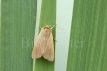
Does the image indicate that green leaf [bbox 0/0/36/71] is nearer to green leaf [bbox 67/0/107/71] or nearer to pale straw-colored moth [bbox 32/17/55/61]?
pale straw-colored moth [bbox 32/17/55/61]

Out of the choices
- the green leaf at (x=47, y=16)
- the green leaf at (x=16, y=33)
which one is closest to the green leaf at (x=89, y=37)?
the green leaf at (x=47, y=16)

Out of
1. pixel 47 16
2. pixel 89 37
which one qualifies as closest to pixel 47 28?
pixel 47 16

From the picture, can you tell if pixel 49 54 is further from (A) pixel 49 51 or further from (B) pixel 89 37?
(B) pixel 89 37

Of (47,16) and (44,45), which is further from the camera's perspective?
(44,45)

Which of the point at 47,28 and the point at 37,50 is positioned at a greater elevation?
the point at 47,28

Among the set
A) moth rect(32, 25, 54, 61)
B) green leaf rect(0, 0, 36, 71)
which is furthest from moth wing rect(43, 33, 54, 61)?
green leaf rect(0, 0, 36, 71)

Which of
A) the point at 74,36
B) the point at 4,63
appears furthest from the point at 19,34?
the point at 74,36
